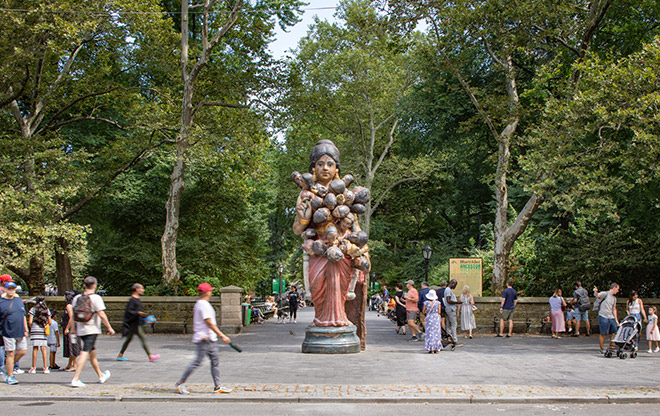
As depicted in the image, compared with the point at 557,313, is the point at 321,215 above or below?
above

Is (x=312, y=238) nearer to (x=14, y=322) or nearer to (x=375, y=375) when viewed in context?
A: (x=375, y=375)

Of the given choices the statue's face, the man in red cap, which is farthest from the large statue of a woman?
the man in red cap

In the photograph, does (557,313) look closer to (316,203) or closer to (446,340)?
(446,340)

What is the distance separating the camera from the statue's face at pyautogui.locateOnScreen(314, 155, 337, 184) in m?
15.3

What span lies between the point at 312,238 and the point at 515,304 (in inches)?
347

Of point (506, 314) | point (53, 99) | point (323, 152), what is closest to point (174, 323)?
point (323, 152)

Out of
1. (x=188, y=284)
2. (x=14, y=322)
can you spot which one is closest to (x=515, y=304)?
(x=188, y=284)

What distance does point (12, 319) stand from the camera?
10953 mm

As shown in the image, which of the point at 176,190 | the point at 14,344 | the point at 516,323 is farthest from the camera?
the point at 176,190

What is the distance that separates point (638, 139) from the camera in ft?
50.7

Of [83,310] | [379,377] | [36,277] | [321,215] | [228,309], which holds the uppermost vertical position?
[321,215]

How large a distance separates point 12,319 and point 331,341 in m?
6.74

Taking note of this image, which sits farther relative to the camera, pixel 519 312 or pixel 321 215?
pixel 519 312

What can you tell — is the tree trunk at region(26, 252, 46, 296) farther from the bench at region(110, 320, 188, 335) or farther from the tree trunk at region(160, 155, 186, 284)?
the tree trunk at region(160, 155, 186, 284)
